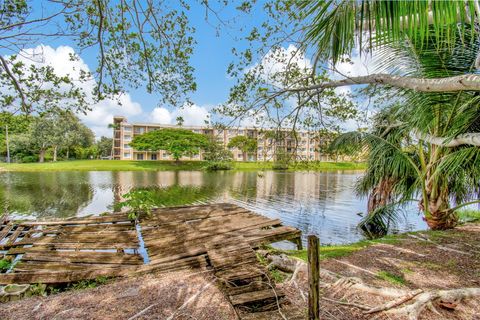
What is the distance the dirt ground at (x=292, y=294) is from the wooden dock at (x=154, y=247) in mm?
311

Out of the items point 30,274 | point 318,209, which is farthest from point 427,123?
point 318,209

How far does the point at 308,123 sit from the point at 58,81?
4.98 m

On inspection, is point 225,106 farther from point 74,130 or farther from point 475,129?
point 74,130

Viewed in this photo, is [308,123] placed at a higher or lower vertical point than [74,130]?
lower

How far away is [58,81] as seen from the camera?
4207 mm

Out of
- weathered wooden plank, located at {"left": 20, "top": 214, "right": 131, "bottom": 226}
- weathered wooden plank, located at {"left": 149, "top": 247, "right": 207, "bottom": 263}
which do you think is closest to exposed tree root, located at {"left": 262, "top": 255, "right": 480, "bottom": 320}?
weathered wooden plank, located at {"left": 149, "top": 247, "right": 207, "bottom": 263}

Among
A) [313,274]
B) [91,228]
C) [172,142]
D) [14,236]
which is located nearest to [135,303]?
[313,274]

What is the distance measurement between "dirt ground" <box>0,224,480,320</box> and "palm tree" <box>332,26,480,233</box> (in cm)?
171

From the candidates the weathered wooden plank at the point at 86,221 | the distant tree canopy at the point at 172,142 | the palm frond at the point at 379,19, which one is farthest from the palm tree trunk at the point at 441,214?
the distant tree canopy at the point at 172,142

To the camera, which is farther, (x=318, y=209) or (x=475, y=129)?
(x=318, y=209)

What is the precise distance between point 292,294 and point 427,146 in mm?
5766

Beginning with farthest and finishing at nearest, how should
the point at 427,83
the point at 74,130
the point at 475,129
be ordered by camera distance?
the point at 74,130 < the point at 475,129 < the point at 427,83

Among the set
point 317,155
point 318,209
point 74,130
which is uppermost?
point 74,130

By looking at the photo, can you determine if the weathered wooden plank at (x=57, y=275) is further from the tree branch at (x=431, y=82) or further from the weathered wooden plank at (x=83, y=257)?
the tree branch at (x=431, y=82)
